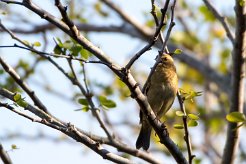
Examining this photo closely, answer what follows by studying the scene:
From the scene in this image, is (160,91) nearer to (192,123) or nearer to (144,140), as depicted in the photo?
(144,140)

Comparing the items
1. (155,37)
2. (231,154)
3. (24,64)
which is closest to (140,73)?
(24,64)

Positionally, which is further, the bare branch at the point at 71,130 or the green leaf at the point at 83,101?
the green leaf at the point at 83,101

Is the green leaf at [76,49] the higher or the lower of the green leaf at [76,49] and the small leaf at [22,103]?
the higher

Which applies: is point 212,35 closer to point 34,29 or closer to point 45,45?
point 34,29

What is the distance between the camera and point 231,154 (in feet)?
12.4

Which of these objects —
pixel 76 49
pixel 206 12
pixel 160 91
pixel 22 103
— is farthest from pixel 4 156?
pixel 206 12

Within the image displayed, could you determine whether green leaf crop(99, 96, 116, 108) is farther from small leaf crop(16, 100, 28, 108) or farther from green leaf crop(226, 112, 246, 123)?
green leaf crop(226, 112, 246, 123)

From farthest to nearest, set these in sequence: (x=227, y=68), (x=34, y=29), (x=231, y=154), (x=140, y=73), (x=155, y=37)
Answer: (x=140, y=73) → (x=227, y=68) → (x=34, y=29) → (x=231, y=154) → (x=155, y=37)

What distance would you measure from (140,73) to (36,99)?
4924 millimetres

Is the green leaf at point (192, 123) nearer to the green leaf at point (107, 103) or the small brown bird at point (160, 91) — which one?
the green leaf at point (107, 103)

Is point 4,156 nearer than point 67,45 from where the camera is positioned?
Yes

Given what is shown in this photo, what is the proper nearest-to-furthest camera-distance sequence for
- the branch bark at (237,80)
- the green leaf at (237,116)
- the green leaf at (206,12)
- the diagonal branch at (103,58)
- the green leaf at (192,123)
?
the diagonal branch at (103,58)
the green leaf at (237,116)
the green leaf at (192,123)
the branch bark at (237,80)
the green leaf at (206,12)

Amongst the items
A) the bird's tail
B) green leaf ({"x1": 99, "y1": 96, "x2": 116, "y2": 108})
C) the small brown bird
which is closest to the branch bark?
the small brown bird

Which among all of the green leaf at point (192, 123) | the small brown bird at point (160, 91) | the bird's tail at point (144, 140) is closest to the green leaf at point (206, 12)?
the small brown bird at point (160, 91)
